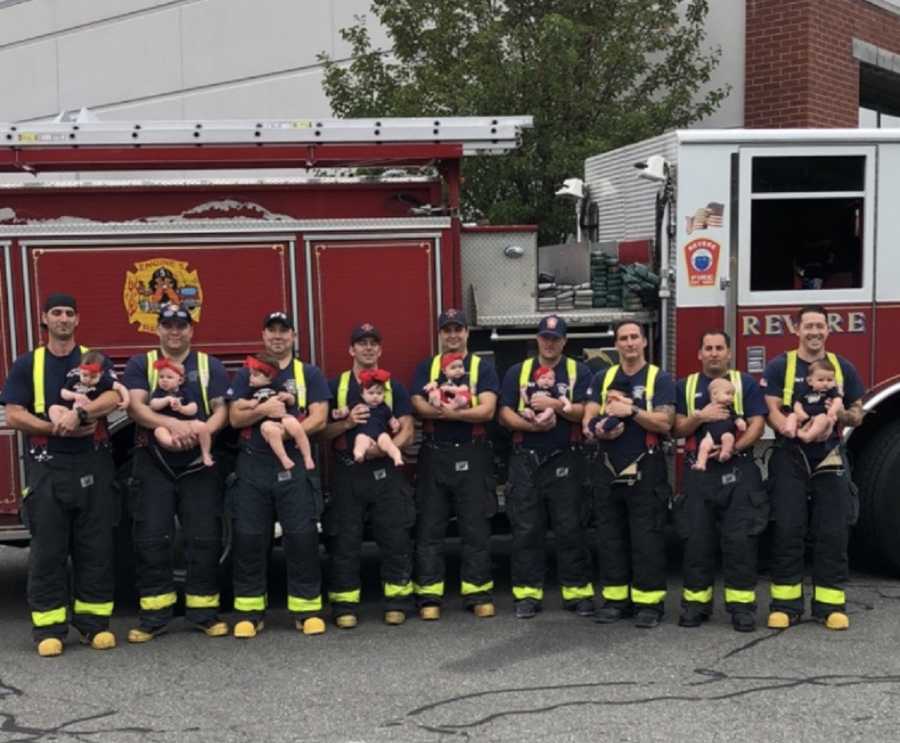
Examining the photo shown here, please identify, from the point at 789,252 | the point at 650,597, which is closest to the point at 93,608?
the point at 650,597

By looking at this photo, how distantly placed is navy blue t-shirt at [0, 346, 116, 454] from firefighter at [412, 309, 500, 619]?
176cm

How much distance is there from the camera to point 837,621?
18.8ft

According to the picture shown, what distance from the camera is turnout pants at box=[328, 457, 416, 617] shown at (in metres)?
6.00

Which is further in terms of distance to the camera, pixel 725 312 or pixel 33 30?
pixel 33 30

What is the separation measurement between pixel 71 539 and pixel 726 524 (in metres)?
3.49

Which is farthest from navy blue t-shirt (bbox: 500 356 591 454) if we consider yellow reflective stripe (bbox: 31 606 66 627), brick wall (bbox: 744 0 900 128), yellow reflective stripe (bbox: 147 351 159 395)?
brick wall (bbox: 744 0 900 128)

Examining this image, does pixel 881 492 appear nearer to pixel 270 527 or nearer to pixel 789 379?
pixel 789 379

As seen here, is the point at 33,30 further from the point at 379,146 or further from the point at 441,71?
the point at 379,146

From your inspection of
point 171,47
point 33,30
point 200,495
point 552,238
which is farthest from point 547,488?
point 33,30

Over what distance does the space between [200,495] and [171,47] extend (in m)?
11.3

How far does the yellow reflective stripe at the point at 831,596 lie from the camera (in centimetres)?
578

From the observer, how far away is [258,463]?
19.0 feet

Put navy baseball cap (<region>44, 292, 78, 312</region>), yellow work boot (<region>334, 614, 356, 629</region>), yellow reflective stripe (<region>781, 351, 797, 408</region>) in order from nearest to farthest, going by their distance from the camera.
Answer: navy baseball cap (<region>44, 292, 78, 312</region>), yellow reflective stripe (<region>781, 351, 797, 408</region>), yellow work boot (<region>334, 614, 356, 629</region>)

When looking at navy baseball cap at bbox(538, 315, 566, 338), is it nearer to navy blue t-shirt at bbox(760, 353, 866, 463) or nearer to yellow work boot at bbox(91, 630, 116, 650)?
navy blue t-shirt at bbox(760, 353, 866, 463)
